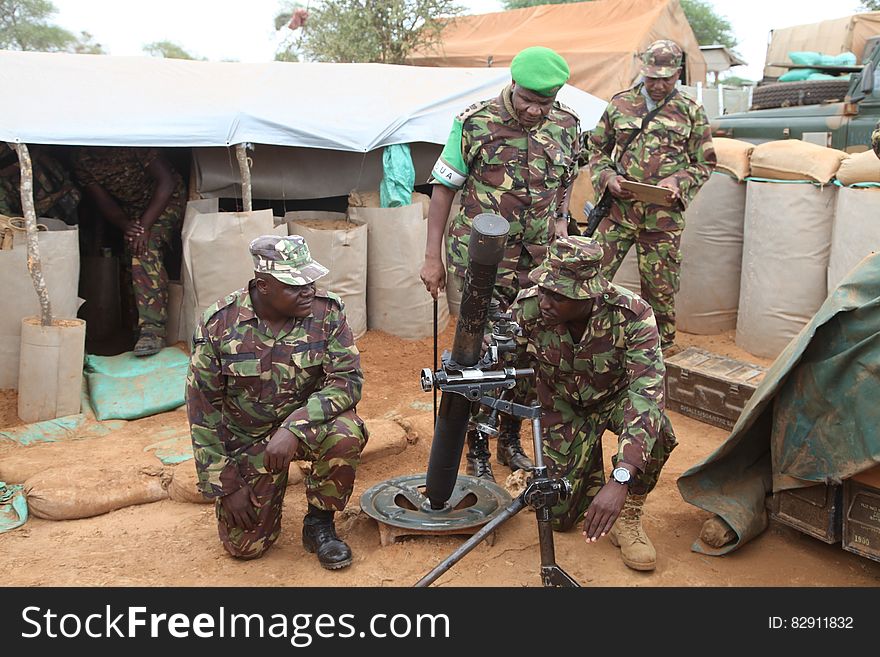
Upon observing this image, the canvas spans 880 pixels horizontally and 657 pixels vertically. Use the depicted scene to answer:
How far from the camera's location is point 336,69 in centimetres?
686

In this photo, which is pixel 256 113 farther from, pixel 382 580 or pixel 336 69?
pixel 382 580

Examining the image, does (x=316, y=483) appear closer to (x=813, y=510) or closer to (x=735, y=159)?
(x=813, y=510)

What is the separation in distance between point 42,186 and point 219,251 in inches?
49.5

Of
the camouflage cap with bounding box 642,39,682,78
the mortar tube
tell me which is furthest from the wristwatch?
the camouflage cap with bounding box 642,39,682,78

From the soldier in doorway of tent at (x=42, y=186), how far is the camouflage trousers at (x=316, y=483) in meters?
3.22

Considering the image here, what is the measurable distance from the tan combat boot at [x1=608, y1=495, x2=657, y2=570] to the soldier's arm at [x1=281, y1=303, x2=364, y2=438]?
110 cm

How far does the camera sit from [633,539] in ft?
11.0

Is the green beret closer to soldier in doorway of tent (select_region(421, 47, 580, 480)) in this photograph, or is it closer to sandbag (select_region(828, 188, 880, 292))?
soldier in doorway of tent (select_region(421, 47, 580, 480))

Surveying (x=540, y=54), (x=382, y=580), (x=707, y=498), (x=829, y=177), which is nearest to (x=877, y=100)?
(x=829, y=177)

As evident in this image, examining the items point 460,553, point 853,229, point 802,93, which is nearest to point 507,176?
point 460,553

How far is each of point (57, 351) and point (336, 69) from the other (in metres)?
3.09

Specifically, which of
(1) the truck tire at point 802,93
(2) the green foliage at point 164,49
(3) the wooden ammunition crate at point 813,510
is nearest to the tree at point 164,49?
(2) the green foliage at point 164,49

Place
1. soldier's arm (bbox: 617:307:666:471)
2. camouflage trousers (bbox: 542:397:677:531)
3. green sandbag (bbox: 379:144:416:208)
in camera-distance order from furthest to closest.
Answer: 1. green sandbag (bbox: 379:144:416:208)
2. camouflage trousers (bbox: 542:397:677:531)
3. soldier's arm (bbox: 617:307:666:471)

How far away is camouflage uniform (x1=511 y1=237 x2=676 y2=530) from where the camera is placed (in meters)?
3.09
